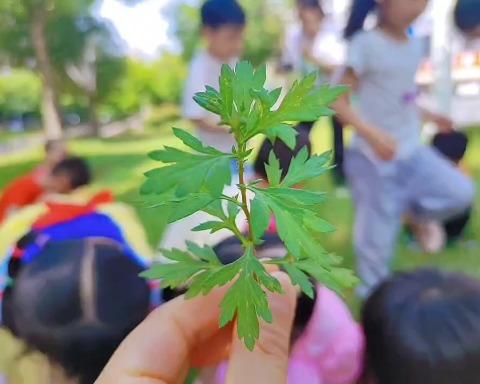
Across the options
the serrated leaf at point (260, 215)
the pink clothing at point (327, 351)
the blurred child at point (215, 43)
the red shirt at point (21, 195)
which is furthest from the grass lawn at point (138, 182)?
the serrated leaf at point (260, 215)

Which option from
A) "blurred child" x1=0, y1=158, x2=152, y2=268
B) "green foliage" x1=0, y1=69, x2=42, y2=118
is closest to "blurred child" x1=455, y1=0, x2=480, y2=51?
"blurred child" x1=0, y1=158, x2=152, y2=268

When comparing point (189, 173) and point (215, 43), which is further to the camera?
point (215, 43)

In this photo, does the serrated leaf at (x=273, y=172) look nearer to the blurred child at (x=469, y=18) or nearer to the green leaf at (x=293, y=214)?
the green leaf at (x=293, y=214)

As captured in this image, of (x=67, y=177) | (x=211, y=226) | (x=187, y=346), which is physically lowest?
(x=67, y=177)

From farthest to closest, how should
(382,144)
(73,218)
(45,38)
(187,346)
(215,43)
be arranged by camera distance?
(45,38), (215,43), (382,144), (73,218), (187,346)

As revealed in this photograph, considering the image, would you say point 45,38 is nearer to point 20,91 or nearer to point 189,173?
point 20,91

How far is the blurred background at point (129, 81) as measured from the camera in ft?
5.28

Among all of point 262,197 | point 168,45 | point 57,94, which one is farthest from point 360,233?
point 262,197

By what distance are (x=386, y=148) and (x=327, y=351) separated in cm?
61

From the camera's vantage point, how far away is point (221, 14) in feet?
4.71

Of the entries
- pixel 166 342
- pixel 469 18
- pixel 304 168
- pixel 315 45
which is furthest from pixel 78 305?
pixel 469 18

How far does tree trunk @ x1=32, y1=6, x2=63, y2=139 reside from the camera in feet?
5.90

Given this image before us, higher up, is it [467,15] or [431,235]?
[467,15]

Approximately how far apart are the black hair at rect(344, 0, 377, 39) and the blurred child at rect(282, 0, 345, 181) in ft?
0.20
